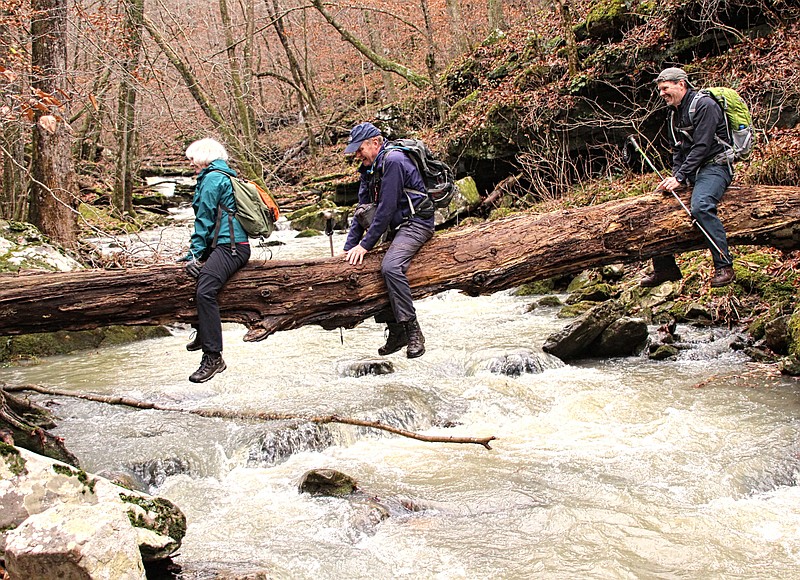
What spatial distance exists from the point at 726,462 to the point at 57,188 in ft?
34.8

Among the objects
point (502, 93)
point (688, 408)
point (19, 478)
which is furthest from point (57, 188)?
point (502, 93)

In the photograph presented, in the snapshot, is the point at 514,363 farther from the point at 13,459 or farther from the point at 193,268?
the point at 13,459

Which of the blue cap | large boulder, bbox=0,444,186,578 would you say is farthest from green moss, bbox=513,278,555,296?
large boulder, bbox=0,444,186,578

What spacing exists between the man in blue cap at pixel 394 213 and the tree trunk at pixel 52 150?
6665 millimetres

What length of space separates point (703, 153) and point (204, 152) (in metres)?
4.53

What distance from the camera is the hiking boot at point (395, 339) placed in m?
6.54

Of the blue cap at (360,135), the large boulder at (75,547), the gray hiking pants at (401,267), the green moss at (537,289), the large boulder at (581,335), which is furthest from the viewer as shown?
the green moss at (537,289)

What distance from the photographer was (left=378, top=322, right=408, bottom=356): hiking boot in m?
6.54

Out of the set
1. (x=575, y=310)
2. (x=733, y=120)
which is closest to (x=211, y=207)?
(x=733, y=120)

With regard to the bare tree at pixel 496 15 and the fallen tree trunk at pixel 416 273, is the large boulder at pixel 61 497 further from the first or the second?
the bare tree at pixel 496 15

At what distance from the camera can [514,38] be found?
20.4 metres

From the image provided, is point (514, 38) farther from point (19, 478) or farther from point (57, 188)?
point (19, 478)

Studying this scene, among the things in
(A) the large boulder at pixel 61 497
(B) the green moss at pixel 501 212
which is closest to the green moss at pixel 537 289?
(B) the green moss at pixel 501 212

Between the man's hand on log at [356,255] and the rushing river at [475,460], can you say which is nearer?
the rushing river at [475,460]
